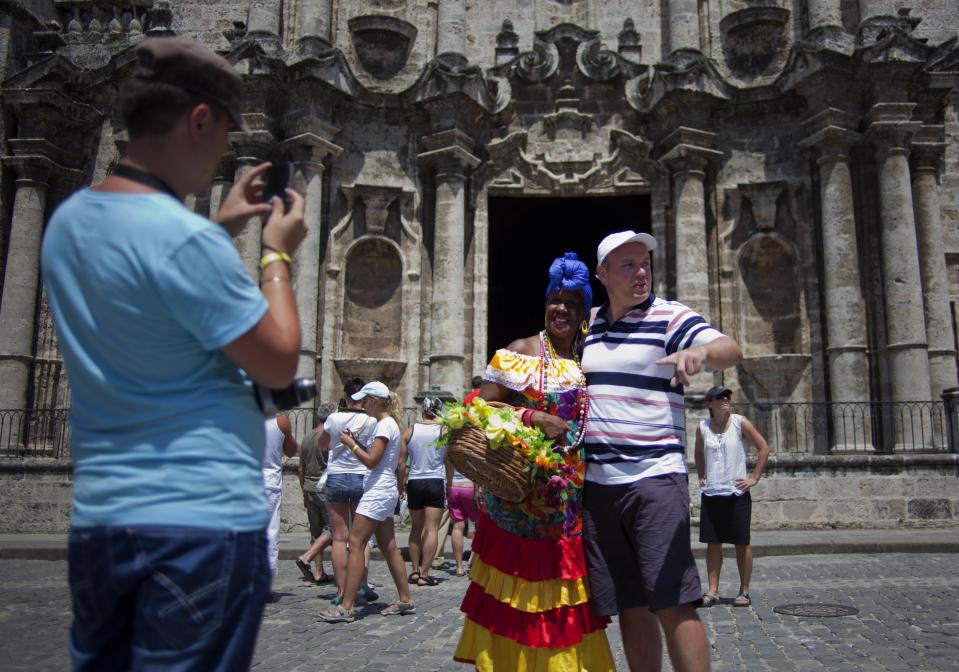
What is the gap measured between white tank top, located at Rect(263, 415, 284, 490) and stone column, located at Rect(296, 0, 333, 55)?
33.1 ft

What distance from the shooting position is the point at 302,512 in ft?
45.3

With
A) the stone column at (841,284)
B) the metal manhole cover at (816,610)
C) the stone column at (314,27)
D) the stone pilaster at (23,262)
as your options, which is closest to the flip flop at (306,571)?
the metal manhole cover at (816,610)

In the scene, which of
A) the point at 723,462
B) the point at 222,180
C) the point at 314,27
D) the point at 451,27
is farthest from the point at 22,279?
the point at 723,462

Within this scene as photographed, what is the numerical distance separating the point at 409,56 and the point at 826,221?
8868mm

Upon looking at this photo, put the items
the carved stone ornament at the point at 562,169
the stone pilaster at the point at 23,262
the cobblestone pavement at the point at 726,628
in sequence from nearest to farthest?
the cobblestone pavement at the point at 726,628
the stone pilaster at the point at 23,262
the carved stone ornament at the point at 562,169

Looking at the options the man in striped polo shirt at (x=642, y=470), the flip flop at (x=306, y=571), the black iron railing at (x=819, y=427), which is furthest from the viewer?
the black iron railing at (x=819, y=427)

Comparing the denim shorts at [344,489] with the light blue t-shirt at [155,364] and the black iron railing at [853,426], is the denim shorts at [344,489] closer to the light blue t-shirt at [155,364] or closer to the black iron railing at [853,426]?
the light blue t-shirt at [155,364]

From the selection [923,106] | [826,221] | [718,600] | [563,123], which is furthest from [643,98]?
[718,600]

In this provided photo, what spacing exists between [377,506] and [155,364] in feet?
17.4

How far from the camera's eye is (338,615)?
21.9 feet

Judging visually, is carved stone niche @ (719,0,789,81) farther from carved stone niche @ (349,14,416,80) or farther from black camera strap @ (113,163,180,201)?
black camera strap @ (113,163,180,201)

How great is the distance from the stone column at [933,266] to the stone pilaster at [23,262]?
54.6ft

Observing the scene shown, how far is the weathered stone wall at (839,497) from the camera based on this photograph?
12.9 metres

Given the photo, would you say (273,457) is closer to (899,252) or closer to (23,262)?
(23,262)
